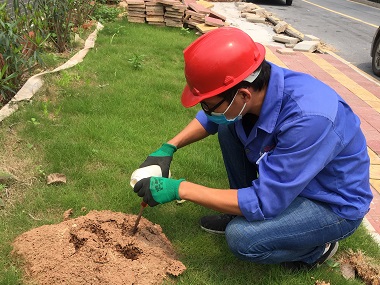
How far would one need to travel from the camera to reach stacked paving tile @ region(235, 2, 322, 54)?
26.9 ft

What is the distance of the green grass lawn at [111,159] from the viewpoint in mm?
2479

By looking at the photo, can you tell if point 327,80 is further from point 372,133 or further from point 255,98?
point 255,98

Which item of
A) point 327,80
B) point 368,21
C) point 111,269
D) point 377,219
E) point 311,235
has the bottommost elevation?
point 368,21

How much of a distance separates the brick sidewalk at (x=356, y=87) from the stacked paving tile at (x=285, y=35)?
0.28m

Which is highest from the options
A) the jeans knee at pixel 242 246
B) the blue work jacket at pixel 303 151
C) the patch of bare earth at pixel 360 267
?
the blue work jacket at pixel 303 151

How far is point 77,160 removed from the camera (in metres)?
3.25

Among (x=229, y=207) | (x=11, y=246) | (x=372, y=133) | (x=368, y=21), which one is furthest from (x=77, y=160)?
(x=368, y=21)

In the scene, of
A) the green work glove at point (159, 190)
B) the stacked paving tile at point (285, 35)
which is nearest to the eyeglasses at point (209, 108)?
the green work glove at point (159, 190)

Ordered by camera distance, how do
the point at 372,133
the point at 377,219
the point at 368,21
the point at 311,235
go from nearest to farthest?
the point at 311,235 → the point at 377,219 → the point at 372,133 → the point at 368,21

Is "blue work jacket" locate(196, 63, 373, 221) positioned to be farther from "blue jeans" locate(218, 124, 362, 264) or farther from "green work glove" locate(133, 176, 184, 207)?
"green work glove" locate(133, 176, 184, 207)

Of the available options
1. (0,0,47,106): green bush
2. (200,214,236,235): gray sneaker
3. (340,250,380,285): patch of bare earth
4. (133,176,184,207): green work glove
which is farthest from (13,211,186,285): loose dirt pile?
(0,0,47,106): green bush

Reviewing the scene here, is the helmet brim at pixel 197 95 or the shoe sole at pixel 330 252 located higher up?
the helmet brim at pixel 197 95

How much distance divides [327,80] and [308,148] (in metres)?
4.87

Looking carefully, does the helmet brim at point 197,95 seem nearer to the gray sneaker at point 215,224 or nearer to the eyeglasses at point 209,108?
the eyeglasses at point 209,108
